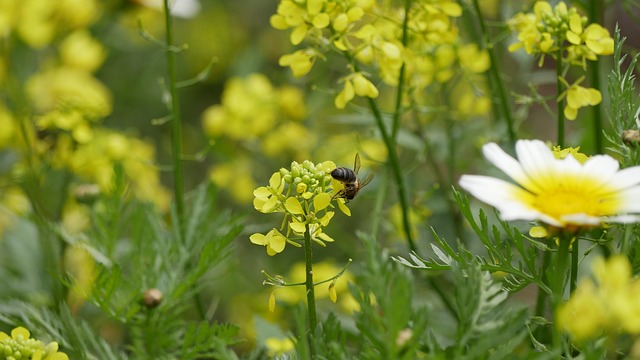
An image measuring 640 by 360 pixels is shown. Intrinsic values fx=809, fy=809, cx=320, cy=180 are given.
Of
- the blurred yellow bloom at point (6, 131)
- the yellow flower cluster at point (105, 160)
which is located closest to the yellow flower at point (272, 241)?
the yellow flower cluster at point (105, 160)

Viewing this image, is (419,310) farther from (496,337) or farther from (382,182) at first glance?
(382,182)

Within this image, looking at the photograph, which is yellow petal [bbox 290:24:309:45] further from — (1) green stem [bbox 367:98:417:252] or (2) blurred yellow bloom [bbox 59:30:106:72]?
(2) blurred yellow bloom [bbox 59:30:106:72]

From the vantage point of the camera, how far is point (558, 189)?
60 centimetres

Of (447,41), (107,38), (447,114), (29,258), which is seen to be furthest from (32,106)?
(447,41)

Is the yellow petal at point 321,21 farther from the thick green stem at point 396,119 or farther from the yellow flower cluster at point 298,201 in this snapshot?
the yellow flower cluster at point 298,201

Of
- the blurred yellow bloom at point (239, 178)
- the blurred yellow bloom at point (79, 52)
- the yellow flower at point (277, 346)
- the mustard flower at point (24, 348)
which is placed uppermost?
the mustard flower at point (24, 348)

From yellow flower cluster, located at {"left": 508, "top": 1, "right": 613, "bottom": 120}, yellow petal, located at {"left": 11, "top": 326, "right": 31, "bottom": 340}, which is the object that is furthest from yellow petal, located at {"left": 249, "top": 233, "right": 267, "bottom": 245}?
yellow flower cluster, located at {"left": 508, "top": 1, "right": 613, "bottom": 120}

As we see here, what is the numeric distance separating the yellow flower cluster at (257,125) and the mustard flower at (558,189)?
84cm

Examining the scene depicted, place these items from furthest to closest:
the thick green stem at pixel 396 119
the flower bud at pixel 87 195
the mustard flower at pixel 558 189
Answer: the flower bud at pixel 87 195 → the thick green stem at pixel 396 119 → the mustard flower at pixel 558 189

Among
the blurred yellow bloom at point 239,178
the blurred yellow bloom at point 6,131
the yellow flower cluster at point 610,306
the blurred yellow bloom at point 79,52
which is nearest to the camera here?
the yellow flower cluster at point 610,306

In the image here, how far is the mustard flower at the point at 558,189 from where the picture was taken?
55 centimetres

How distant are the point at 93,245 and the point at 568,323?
679 millimetres

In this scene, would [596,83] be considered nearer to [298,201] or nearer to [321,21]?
[321,21]

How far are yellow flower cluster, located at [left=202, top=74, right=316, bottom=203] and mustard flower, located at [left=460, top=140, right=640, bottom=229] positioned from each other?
839 mm
